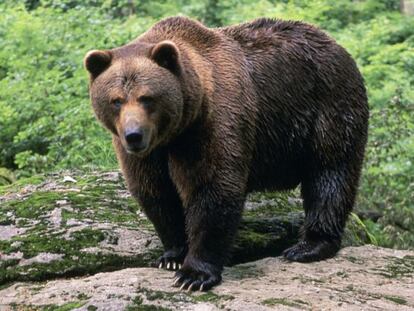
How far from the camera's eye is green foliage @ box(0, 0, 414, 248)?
9.89 metres

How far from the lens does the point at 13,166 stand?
11.9 m

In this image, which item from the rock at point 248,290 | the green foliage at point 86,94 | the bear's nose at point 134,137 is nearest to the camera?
the bear's nose at point 134,137

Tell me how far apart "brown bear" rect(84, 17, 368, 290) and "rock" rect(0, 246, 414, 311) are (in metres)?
0.19

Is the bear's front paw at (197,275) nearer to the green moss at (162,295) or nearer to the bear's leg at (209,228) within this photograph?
the bear's leg at (209,228)

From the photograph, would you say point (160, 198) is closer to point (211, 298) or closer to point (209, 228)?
point (209, 228)

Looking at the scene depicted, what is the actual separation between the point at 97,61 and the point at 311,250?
2.31 meters

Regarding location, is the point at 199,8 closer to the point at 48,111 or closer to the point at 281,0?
the point at 281,0

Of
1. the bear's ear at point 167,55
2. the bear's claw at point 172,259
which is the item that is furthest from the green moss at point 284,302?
the bear's ear at point 167,55

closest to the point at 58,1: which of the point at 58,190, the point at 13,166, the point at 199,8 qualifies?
the point at 199,8

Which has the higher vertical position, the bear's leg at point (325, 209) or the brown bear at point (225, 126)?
the brown bear at point (225, 126)

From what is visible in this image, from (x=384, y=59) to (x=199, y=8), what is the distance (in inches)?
196

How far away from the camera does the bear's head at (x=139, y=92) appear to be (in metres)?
4.70

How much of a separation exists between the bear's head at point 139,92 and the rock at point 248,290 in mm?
875

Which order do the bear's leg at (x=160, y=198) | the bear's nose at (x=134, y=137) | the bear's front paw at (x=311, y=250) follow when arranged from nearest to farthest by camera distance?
the bear's nose at (x=134, y=137), the bear's leg at (x=160, y=198), the bear's front paw at (x=311, y=250)
